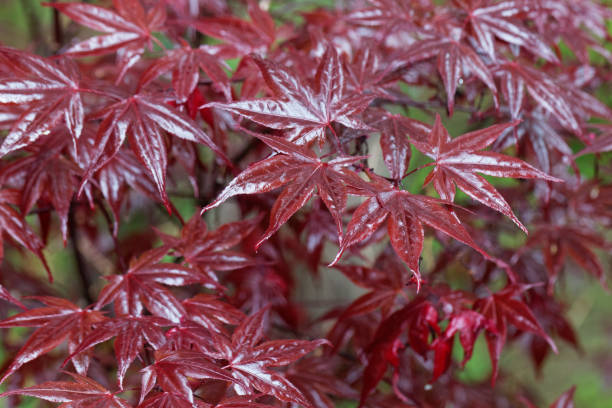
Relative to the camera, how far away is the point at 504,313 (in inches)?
33.3

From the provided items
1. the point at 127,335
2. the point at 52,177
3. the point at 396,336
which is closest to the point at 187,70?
the point at 52,177

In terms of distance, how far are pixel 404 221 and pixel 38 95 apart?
0.48 m

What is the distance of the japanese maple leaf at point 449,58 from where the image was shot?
80 cm

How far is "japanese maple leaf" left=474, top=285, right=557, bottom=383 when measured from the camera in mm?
825

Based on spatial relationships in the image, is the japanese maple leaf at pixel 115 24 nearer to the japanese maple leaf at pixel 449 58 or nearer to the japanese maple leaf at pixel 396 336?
the japanese maple leaf at pixel 449 58

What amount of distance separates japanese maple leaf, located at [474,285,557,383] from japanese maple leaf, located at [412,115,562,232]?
0.27 m

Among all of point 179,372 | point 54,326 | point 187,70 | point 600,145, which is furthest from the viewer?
point 600,145

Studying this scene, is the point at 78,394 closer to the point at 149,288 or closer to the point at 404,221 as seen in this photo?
the point at 149,288

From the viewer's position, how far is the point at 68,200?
776 millimetres

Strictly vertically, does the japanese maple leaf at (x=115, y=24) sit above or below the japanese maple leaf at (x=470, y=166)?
above

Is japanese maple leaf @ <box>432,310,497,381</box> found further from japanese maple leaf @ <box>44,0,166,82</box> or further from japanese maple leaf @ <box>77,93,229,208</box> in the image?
japanese maple leaf @ <box>44,0,166,82</box>

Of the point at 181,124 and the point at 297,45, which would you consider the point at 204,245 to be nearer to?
the point at 181,124

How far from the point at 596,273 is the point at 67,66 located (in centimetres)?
96

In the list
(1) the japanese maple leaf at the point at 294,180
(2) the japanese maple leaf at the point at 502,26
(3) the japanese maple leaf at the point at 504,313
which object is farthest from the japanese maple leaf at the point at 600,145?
(1) the japanese maple leaf at the point at 294,180
